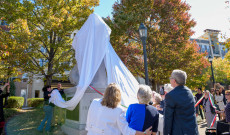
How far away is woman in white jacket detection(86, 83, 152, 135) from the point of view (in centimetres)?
253

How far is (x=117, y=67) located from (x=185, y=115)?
3836 millimetres

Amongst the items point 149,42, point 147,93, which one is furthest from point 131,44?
point 147,93

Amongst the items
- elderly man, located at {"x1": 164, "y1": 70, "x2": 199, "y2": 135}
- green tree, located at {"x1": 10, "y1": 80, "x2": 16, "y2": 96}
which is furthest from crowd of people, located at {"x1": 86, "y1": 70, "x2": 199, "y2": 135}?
green tree, located at {"x1": 10, "y1": 80, "x2": 16, "y2": 96}

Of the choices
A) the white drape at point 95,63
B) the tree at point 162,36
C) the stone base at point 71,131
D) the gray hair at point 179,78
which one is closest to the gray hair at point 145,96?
the gray hair at point 179,78

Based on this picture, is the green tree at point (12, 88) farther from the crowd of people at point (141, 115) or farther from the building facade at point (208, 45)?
the building facade at point (208, 45)

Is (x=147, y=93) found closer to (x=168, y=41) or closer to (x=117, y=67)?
(x=117, y=67)

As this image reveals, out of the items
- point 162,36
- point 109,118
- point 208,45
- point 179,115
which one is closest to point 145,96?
point 179,115

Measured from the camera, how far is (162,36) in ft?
43.5

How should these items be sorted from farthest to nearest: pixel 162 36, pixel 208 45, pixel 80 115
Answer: pixel 208 45
pixel 162 36
pixel 80 115

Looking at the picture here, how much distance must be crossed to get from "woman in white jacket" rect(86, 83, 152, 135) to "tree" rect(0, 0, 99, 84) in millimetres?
8891

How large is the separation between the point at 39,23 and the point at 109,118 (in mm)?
11531

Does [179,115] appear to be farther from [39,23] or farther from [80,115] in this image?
[39,23]

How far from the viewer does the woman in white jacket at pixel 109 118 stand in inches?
99.6

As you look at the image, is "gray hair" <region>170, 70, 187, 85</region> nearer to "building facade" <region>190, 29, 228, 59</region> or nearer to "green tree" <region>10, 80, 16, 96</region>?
"green tree" <region>10, 80, 16, 96</region>
